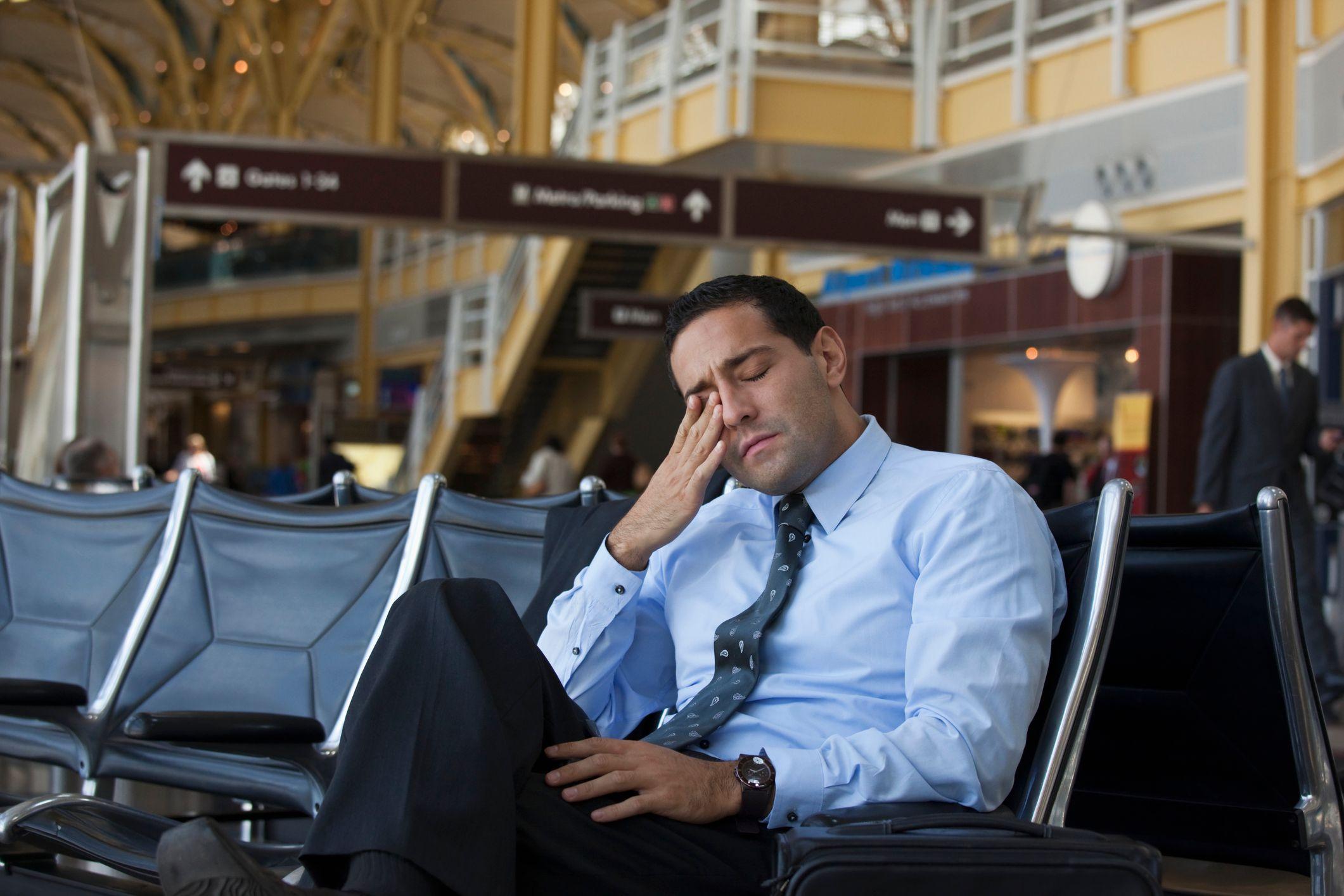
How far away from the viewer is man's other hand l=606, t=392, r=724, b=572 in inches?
96.1

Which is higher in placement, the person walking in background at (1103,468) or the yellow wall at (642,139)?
the yellow wall at (642,139)

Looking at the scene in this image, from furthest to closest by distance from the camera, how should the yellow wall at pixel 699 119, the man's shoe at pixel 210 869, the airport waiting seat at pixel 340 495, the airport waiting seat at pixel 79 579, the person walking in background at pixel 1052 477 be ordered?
1. the yellow wall at pixel 699 119
2. the person walking in background at pixel 1052 477
3. the airport waiting seat at pixel 340 495
4. the airport waiting seat at pixel 79 579
5. the man's shoe at pixel 210 869

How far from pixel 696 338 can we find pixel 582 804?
0.85 m

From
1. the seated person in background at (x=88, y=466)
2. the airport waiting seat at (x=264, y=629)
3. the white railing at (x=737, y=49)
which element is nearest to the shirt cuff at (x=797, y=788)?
the airport waiting seat at (x=264, y=629)

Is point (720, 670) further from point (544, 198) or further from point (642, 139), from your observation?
point (642, 139)

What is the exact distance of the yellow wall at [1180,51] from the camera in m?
12.3

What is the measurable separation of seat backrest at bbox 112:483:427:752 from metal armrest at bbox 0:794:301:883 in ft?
2.65

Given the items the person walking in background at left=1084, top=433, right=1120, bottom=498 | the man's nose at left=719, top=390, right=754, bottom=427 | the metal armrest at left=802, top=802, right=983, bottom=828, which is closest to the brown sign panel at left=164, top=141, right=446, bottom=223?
the person walking in background at left=1084, top=433, right=1120, bottom=498

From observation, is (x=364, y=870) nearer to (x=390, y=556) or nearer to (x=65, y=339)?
(x=390, y=556)

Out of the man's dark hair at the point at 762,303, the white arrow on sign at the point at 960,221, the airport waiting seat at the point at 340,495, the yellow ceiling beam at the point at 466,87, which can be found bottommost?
the airport waiting seat at the point at 340,495

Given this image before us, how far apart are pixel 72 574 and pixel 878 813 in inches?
122

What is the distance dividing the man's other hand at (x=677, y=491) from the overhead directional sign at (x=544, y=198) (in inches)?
306

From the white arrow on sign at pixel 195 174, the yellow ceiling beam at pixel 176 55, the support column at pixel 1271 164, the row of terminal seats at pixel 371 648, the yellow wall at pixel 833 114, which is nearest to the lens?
the row of terminal seats at pixel 371 648

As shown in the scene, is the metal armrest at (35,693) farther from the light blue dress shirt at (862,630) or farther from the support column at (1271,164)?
the support column at (1271,164)
